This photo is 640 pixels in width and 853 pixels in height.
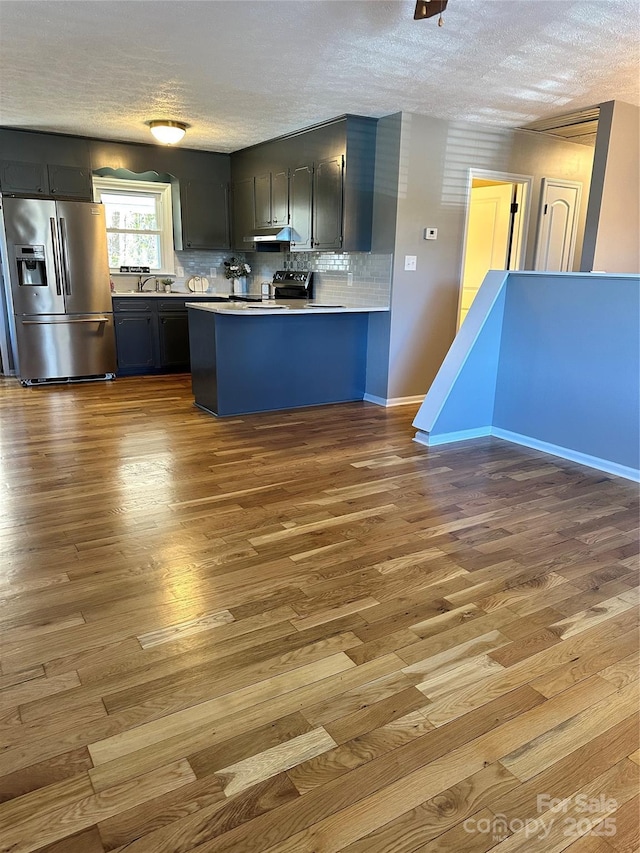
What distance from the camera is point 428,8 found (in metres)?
2.74

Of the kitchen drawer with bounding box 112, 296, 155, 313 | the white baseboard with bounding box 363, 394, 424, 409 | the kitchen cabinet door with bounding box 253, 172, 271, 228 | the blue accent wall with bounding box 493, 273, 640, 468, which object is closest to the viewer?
the blue accent wall with bounding box 493, 273, 640, 468

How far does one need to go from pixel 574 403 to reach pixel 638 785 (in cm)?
289

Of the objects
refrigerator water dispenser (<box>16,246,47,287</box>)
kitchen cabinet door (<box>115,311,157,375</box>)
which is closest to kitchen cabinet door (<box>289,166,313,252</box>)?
kitchen cabinet door (<box>115,311,157,375</box>)

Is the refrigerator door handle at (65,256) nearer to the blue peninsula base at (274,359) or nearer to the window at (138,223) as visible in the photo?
the window at (138,223)

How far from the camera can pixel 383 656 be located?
76.5 inches

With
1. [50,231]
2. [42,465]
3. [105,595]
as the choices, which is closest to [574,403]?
[105,595]

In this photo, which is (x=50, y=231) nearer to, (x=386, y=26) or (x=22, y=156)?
(x=22, y=156)

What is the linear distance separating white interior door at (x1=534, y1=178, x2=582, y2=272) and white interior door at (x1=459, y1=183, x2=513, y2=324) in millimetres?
344

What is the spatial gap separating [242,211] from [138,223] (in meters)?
1.36

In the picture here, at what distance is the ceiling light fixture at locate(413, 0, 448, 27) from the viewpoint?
267cm

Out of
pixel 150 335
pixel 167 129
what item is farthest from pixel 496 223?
pixel 150 335

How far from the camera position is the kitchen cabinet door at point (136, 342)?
265 inches

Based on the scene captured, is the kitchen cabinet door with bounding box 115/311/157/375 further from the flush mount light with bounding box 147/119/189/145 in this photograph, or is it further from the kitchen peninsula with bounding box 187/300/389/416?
the flush mount light with bounding box 147/119/189/145

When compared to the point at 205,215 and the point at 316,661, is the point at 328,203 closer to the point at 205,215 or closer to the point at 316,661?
the point at 205,215
